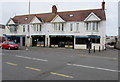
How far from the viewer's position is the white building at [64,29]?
22.9 metres

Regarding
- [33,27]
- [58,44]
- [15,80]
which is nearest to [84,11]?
[58,44]

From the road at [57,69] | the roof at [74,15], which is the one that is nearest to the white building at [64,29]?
the roof at [74,15]

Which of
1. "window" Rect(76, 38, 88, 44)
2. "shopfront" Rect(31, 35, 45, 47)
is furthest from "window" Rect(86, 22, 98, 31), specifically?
"shopfront" Rect(31, 35, 45, 47)

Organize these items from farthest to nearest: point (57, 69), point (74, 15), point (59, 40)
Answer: point (59, 40), point (74, 15), point (57, 69)

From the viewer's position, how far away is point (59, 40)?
25906 mm

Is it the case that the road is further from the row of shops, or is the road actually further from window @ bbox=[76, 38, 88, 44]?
window @ bbox=[76, 38, 88, 44]

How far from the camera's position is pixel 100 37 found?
2256 centimetres

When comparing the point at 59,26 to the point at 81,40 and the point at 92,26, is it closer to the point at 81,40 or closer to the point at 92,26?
the point at 81,40

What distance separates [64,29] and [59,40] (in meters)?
2.93

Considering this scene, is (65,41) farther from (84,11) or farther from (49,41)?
(84,11)

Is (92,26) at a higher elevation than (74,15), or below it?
below

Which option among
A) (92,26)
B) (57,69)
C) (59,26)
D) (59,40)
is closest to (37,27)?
(59,26)

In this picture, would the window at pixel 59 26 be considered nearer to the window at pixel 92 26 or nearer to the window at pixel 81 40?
the window at pixel 81 40

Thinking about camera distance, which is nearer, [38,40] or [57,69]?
[57,69]
